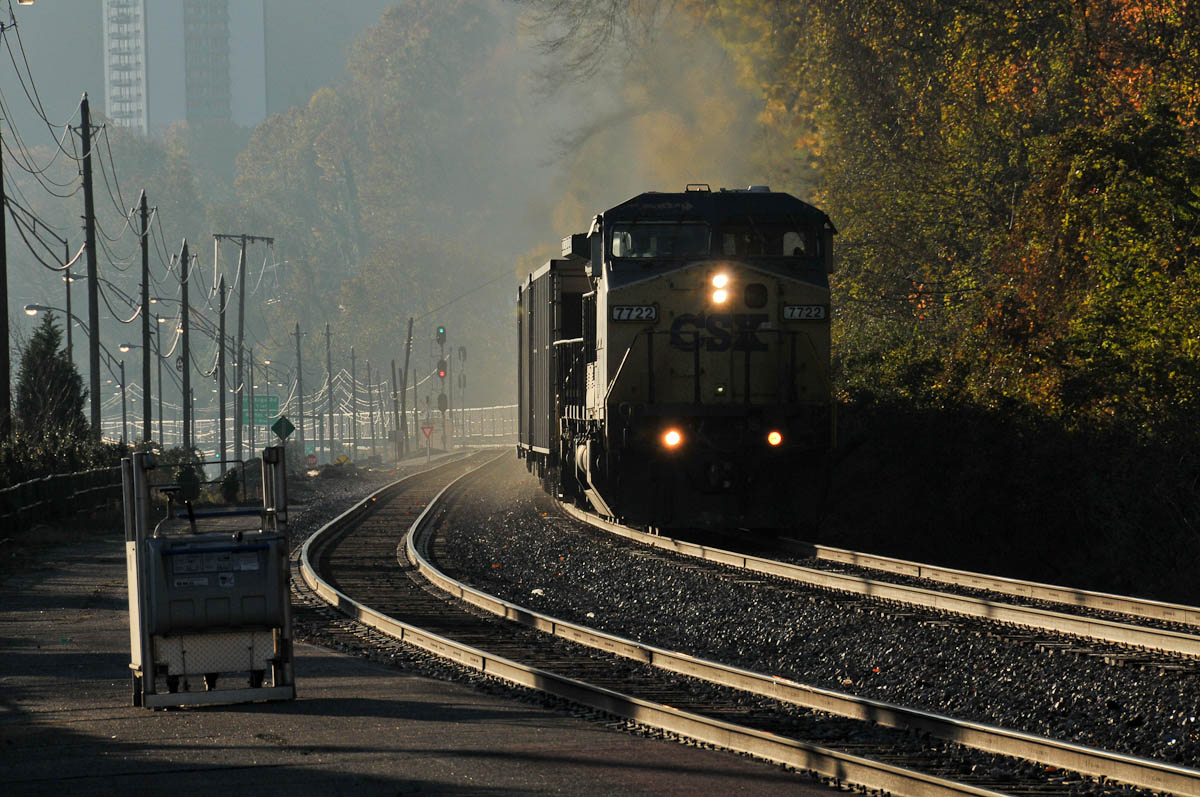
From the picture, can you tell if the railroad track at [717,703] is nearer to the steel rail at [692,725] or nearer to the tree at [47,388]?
the steel rail at [692,725]

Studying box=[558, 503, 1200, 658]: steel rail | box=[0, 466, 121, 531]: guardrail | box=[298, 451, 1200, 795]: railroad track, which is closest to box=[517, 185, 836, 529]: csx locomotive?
box=[558, 503, 1200, 658]: steel rail

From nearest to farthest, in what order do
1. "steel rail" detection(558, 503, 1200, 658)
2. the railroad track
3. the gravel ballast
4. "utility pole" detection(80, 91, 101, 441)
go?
the railroad track → the gravel ballast → "steel rail" detection(558, 503, 1200, 658) → "utility pole" detection(80, 91, 101, 441)

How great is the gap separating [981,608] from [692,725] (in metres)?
5.06

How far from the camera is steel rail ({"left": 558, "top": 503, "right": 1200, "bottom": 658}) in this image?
10.4 metres

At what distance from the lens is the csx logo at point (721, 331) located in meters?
18.4

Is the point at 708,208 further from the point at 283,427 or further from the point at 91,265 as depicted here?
the point at 283,427

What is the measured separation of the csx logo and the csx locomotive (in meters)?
0.01

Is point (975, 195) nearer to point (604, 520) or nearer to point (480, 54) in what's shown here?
point (604, 520)

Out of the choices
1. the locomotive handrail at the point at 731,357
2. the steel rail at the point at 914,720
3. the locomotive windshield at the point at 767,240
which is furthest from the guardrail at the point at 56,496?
the steel rail at the point at 914,720

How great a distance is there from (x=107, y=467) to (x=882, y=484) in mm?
19331

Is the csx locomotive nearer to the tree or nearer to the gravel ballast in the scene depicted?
the gravel ballast

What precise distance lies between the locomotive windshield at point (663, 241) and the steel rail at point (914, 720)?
687 cm

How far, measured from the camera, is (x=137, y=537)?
8.93 metres

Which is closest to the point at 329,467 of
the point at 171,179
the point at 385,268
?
the point at 385,268
